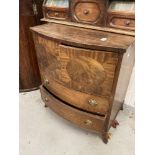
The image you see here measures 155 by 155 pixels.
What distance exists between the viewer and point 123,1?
1.12 meters

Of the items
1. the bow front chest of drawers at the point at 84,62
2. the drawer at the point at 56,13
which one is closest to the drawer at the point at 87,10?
the bow front chest of drawers at the point at 84,62

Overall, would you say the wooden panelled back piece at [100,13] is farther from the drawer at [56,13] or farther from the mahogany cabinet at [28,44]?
the mahogany cabinet at [28,44]

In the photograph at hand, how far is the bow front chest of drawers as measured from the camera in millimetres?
1023

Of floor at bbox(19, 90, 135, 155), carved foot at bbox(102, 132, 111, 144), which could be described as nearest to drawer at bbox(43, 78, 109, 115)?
carved foot at bbox(102, 132, 111, 144)

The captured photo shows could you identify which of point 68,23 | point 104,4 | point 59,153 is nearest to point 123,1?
point 104,4

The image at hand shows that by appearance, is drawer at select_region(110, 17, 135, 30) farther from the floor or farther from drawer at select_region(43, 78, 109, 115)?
the floor

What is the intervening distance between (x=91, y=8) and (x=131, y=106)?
3.52 ft

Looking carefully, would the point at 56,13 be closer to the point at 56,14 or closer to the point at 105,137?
the point at 56,14

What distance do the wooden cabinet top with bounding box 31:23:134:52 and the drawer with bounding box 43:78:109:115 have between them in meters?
0.39

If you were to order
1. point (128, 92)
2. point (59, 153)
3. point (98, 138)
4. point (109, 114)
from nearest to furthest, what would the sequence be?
point (109, 114), point (59, 153), point (98, 138), point (128, 92)

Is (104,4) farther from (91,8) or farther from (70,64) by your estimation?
(70,64)

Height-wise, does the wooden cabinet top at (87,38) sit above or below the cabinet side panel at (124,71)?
above

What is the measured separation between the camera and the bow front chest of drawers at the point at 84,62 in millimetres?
1023
